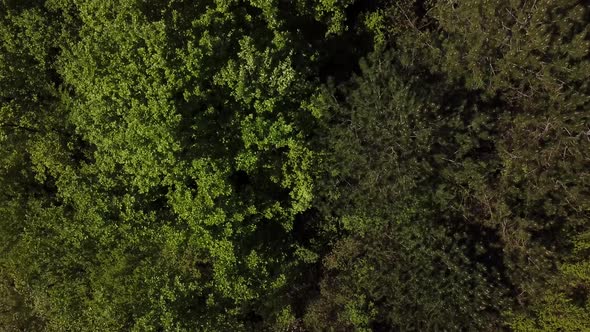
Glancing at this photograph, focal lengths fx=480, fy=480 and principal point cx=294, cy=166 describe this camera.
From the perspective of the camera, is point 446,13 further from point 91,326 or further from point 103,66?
point 91,326

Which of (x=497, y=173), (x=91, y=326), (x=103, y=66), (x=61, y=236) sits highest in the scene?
(x=103, y=66)

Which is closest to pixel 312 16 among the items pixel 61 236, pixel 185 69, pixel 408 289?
pixel 185 69

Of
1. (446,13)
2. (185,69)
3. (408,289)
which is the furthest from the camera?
(446,13)

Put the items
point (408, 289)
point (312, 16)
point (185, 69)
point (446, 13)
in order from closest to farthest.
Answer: point (185, 69)
point (408, 289)
point (446, 13)
point (312, 16)

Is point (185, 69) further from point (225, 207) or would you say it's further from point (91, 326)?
point (91, 326)

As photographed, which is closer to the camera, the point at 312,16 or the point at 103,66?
the point at 103,66

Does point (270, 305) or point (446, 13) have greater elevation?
point (446, 13)
